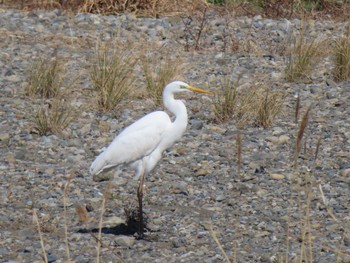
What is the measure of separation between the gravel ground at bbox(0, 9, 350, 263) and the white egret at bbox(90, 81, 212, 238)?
Answer: 267 mm

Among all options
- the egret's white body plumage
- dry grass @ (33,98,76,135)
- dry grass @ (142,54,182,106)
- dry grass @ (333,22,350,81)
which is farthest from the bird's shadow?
dry grass @ (333,22,350,81)

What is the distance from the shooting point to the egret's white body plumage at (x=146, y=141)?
583 centimetres

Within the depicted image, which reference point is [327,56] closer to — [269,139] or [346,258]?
[269,139]

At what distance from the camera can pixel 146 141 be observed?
5871 mm

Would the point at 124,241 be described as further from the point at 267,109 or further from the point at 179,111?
the point at 267,109

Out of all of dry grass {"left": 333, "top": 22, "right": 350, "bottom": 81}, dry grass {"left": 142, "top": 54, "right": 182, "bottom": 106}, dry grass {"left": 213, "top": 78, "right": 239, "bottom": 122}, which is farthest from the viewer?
dry grass {"left": 333, "top": 22, "right": 350, "bottom": 81}

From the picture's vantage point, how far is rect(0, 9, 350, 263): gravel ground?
216 inches

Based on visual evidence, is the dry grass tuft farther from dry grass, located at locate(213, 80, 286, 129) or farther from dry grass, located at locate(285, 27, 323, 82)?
dry grass, located at locate(285, 27, 323, 82)

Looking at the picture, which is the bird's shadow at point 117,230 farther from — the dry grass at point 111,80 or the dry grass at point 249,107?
the dry grass at point 111,80

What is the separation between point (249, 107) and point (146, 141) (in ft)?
8.12

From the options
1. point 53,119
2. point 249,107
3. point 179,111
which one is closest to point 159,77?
point 249,107

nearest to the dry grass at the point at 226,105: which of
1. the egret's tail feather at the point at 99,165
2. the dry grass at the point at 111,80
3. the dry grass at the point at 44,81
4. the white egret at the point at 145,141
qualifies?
the dry grass at the point at 111,80

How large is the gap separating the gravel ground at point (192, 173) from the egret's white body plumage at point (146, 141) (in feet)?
0.91

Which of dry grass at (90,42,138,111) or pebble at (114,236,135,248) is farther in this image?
dry grass at (90,42,138,111)
